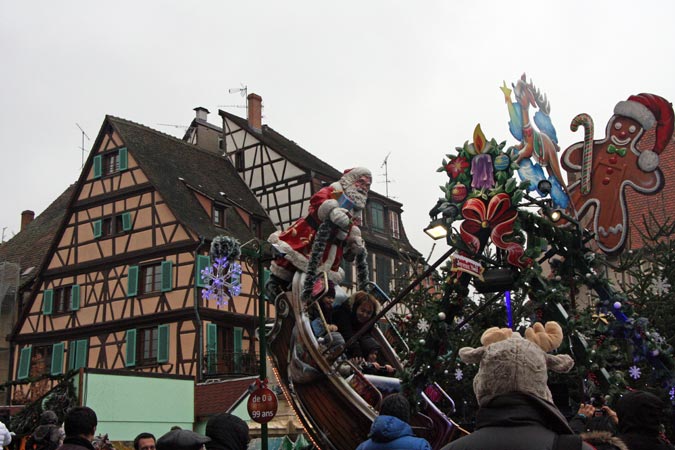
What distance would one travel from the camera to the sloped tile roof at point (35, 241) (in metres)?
32.8

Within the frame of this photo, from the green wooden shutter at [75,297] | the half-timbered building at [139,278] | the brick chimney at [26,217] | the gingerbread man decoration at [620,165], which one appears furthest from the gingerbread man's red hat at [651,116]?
the brick chimney at [26,217]

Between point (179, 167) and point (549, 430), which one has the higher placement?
point (179, 167)

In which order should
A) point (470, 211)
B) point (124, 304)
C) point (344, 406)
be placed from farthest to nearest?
1. point (124, 304)
2. point (344, 406)
3. point (470, 211)

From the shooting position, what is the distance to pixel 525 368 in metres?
2.81

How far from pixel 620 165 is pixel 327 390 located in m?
8.05

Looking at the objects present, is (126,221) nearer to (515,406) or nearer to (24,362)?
(24,362)

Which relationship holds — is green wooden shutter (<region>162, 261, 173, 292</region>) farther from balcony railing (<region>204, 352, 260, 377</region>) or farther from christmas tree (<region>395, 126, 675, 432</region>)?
christmas tree (<region>395, 126, 675, 432</region>)

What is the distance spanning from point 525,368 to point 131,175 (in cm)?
2588

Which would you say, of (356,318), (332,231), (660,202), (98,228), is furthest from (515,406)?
(98,228)

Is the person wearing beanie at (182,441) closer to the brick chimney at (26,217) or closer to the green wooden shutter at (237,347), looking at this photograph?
the green wooden shutter at (237,347)

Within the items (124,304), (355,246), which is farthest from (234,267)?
(124,304)

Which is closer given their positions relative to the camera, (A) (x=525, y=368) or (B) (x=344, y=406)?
(A) (x=525, y=368)

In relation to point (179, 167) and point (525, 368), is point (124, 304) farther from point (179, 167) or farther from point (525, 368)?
point (525, 368)

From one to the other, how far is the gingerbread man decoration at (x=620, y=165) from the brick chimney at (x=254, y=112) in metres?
20.5
